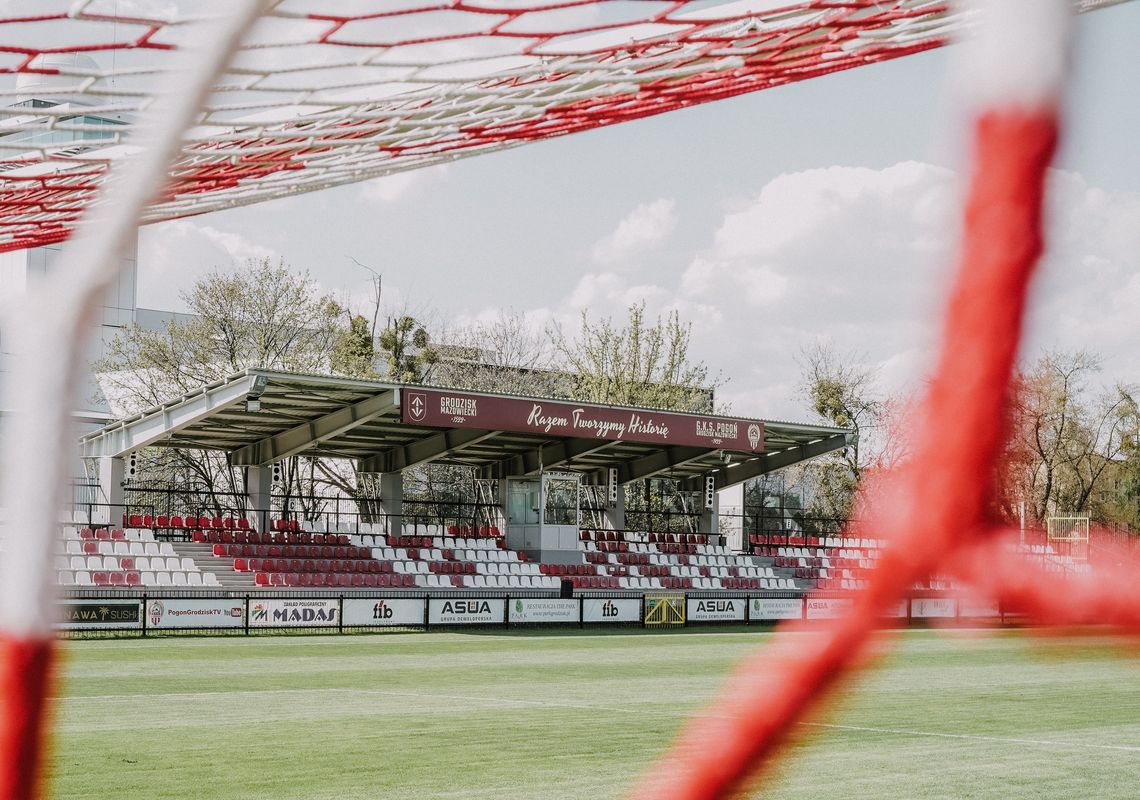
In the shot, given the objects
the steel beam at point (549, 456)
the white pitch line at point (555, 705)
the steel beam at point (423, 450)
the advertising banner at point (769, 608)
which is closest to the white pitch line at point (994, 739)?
the white pitch line at point (555, 705)

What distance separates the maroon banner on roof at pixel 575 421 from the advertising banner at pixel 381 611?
4128 millimetres

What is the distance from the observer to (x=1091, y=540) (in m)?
1.42

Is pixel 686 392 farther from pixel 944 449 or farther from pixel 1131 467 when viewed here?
pixel 944 449

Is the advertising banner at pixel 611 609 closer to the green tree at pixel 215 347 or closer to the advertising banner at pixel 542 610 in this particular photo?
the advertising banner at pixel 542 610

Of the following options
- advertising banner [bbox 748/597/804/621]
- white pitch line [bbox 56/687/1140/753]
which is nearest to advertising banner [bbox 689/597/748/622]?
advertising banner [bbox 748/597/804/621]

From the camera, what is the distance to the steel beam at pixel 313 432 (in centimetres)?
2666

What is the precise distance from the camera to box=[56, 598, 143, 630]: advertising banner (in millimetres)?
20375

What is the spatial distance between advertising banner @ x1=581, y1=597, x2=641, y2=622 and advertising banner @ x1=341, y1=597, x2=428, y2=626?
3748mm

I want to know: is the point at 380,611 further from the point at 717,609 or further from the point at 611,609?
the point at 717,609

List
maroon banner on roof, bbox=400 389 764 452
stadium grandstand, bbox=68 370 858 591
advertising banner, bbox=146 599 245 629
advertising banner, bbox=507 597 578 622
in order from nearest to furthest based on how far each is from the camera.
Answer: advertising banner, bbox=146 599 245 629, advertising banner, bbox=507 597 578 622, stadium grandstand, bbox=68 370 858 591, maroon banner on roof, bbox=400 389 764 452

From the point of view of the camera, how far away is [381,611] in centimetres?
2344

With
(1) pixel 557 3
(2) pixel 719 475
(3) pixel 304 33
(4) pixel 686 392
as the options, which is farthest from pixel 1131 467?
(4) pixel 686 392

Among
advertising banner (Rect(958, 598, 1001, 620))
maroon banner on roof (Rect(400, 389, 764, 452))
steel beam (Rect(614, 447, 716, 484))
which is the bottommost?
advertising banner (Rect(958, 598, 1001, 620))

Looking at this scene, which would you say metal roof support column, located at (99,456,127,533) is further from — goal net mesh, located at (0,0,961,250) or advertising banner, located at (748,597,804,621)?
goal net mesh, located at (0,0,961,250)
